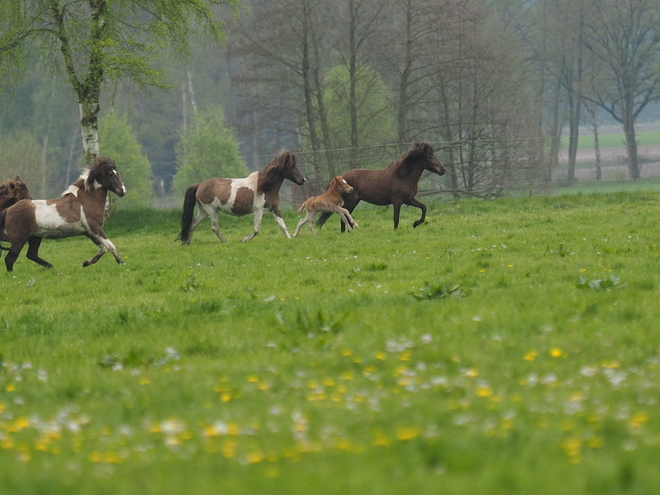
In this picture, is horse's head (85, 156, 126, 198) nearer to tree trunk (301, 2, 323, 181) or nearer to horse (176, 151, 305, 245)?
horse (176, 151, 305, 245)

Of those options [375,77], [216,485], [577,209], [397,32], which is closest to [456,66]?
[397,32]

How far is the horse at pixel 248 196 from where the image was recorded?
19906 mm

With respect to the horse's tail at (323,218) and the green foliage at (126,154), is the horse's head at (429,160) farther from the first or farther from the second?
the green foliage at (126,154)

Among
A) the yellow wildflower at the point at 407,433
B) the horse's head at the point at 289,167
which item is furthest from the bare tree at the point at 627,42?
the yellow wildflower at the point at 407,433

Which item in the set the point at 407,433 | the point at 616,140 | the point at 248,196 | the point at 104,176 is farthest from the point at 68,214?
the point at 616,140

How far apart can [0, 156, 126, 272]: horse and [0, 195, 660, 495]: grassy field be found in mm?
3291

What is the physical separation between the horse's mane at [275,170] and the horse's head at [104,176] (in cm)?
395

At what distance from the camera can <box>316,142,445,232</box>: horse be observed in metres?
20.4

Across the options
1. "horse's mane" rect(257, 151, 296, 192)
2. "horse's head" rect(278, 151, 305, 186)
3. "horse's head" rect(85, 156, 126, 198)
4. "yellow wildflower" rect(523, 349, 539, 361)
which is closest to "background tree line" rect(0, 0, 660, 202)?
"horse's mane" rect(257, 151, 296, 192)

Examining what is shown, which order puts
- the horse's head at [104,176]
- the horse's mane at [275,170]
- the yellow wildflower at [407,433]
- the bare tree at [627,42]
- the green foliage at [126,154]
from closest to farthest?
1. the yellow wildflower at [407,433]
2. the horse's head at [104,176]
3. the horse's mane at [275,170]
4. the bare tree at [627,42]
5. the green foliage at [126,154]

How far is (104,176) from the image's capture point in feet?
55.4

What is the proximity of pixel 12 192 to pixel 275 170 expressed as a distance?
5.76 meters

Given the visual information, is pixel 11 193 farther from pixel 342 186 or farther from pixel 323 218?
pixel 342 186

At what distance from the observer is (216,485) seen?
408cm
